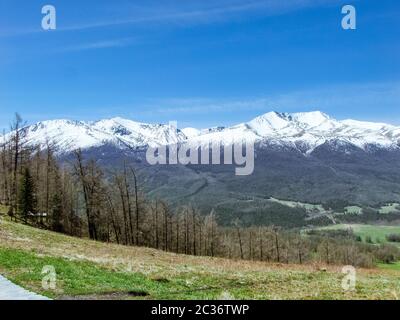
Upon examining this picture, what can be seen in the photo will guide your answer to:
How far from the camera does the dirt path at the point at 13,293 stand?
62.1 ft

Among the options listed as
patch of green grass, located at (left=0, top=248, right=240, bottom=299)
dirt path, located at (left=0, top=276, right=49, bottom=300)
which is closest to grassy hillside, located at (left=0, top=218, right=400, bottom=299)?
patch of green grass, located at (left=0, top=248, right=240, bottom=299)

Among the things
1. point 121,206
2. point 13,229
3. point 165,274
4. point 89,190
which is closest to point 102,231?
point 121,206

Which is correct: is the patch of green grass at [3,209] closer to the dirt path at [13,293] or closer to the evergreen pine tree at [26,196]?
the evergreen pine tree at [26,196]

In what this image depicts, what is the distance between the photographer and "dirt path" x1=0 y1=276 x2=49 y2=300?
18.9 m

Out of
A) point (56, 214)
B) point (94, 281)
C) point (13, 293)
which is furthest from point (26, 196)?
point (13, 293)

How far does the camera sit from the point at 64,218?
305 feet

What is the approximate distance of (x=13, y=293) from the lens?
2005 centimetres

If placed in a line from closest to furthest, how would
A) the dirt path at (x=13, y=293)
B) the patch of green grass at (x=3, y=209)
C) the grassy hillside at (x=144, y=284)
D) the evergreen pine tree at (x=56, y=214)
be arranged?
the dirt path at (x=13, y=293) → the grassy hillside at (x=144, y=284) → the patch of green grass at (x=3, y=209) → the evergreen pine tree at (x=56, y=214)

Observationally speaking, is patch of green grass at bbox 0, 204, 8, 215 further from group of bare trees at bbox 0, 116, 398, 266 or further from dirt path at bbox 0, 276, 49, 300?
dirt path at bbox 0, 276, 49, 300

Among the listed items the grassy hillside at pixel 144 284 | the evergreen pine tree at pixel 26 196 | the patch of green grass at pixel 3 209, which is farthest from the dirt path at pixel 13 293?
the patch of green grass at pixel 3 209
